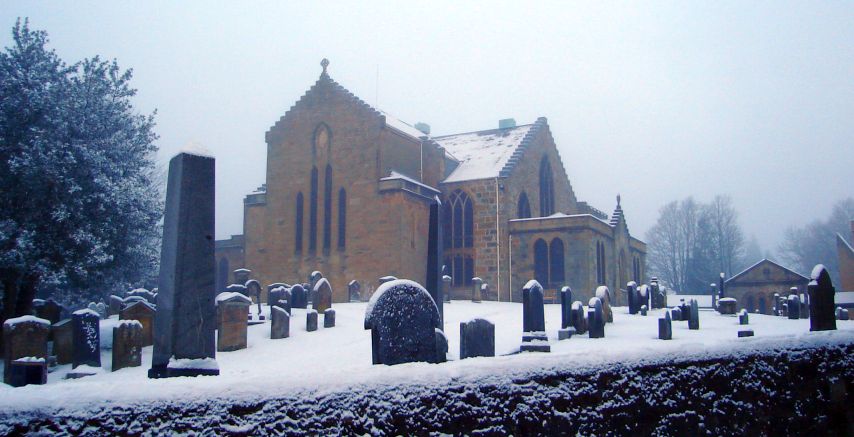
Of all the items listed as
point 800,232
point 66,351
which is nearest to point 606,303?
point 66,351

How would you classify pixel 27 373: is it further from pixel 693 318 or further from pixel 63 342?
pixel 693 318

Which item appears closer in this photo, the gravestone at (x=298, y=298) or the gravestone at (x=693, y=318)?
the gravestone at (x=693, y=318)

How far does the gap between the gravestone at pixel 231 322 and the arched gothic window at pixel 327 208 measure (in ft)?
58.3

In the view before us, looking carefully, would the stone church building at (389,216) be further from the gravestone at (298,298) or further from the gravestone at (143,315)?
the gravestone at (143,315)

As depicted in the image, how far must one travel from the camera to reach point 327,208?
32.7 meters

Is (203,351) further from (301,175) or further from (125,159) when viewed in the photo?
(301,175)

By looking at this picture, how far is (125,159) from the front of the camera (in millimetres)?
18031

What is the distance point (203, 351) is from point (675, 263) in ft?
205

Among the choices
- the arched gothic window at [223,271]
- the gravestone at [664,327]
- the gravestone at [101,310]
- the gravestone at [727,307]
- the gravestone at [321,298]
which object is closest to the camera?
the gravestone at [664,327]

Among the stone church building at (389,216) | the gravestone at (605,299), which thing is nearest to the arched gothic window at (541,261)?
the stone church building at (389,216)

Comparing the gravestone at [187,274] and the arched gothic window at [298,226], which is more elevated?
the arched gothic window at [298,226]

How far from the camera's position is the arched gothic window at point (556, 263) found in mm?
30867

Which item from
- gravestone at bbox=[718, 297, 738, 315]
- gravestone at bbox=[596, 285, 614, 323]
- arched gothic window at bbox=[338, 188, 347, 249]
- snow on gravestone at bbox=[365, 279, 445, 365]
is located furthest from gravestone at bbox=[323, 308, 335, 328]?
gravestone at bbox=[718, 297, 738, 315]

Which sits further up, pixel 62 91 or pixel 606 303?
pixel 62 91
